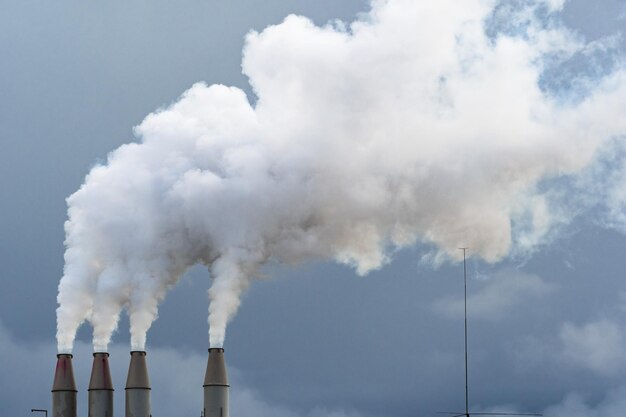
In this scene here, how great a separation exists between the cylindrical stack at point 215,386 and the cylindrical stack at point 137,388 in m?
6.62

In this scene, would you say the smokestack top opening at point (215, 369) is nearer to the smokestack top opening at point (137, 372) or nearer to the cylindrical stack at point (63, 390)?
the smokestack top opening at point (137, 372)

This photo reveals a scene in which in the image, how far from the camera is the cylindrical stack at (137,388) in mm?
141375

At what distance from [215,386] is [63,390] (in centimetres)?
1451

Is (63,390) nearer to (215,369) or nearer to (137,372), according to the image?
(137,372)

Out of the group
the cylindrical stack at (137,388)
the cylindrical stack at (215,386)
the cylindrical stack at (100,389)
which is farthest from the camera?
the cylindrical stack at (100,389)

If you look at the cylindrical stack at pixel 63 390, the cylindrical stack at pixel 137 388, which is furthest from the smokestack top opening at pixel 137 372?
Result: the cylindrical stack at pixel 63 390

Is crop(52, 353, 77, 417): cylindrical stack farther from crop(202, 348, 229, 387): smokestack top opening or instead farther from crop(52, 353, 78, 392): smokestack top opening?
crop(202, 348, 229, 387): smokestack top opening

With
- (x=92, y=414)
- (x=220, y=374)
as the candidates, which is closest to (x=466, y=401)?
(x=220, y=374)

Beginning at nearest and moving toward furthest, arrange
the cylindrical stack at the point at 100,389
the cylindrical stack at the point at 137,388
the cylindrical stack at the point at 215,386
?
the cylindrical stack at the point at 215,386 → the cylindrical stack at the point at 137,388 → the cylindrical stack at the point at 100,389

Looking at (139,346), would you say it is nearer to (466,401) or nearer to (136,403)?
(136,403)

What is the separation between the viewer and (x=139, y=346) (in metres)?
143

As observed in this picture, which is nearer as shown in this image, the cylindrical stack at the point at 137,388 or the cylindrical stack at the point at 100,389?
the cylindrical stack at the point at 137,388

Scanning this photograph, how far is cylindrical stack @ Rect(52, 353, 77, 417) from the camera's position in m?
145

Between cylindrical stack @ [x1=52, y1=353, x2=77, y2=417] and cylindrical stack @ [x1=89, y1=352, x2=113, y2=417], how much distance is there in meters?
1.62
